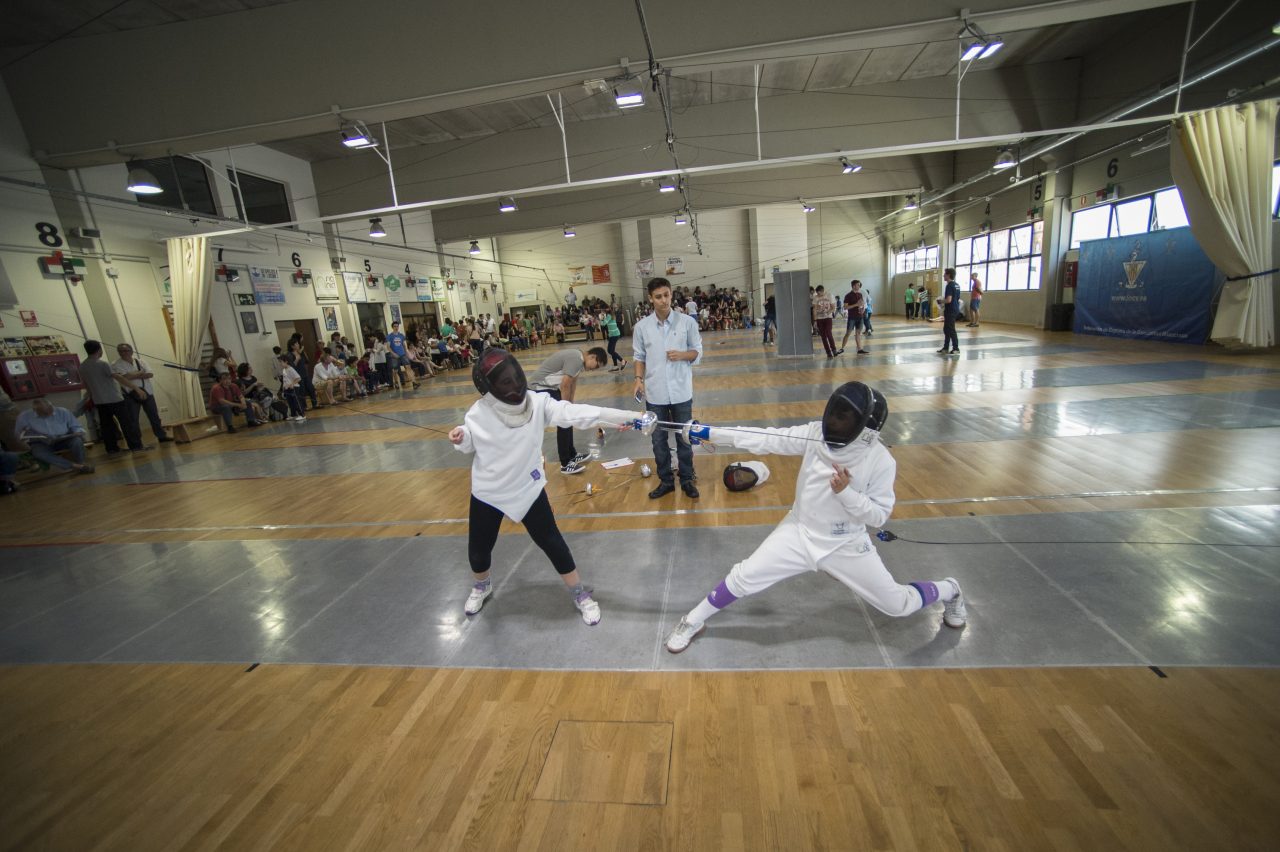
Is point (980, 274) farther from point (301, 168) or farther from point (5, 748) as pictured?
point (5, 748)

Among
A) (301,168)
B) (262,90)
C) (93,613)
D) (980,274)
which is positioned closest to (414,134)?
(301,168)

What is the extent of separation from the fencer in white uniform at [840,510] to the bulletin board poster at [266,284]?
14.3m

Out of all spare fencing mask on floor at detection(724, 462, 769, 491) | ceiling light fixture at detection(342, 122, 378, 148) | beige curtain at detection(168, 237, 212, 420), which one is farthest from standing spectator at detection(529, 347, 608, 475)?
beige curtain at detection(168, 237, 212, 420)

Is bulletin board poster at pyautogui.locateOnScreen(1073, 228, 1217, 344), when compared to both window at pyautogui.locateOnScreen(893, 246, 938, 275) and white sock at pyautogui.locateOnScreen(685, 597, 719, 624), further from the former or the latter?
white sock at pyautogui.locateOnScreen(685, 597, 719, 624)

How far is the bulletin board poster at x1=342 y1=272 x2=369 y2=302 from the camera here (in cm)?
1575

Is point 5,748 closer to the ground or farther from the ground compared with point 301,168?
closer to the ground

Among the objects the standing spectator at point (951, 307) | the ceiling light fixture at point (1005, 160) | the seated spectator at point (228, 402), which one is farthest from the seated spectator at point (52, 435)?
the ceiling light fixture at point (1005, 160)

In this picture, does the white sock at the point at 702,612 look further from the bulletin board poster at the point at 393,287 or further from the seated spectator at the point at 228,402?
the bulletin board poster at the point at 393,287

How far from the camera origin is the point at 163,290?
Answer: 1046 cm

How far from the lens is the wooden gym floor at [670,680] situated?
1.76 metres

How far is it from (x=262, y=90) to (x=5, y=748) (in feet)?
26.5

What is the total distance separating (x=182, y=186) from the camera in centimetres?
1121

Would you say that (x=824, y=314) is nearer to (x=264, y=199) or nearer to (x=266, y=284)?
(x=266, y=284)

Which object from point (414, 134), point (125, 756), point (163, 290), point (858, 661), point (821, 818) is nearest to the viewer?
point (821, 818)
